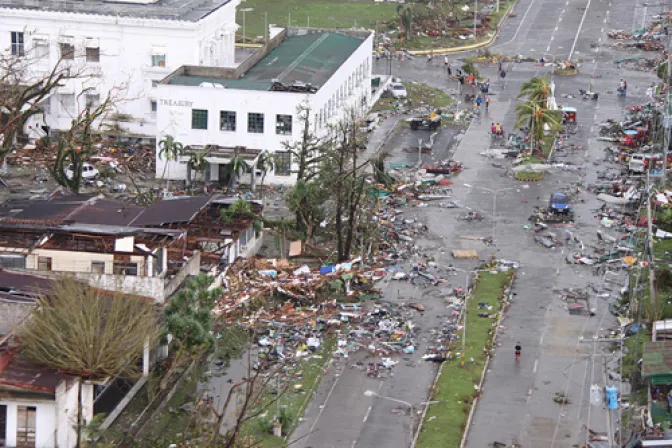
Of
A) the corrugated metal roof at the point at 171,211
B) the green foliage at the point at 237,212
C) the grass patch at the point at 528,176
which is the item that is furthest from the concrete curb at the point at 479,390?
the grass patch at the point at 528,176

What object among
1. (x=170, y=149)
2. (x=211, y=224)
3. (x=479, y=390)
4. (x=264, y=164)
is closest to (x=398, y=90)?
(x=264, y=164)

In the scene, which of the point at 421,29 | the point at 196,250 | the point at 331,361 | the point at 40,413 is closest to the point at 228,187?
the point at 196,250

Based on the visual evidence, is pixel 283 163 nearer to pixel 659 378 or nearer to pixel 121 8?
pixel 121 8

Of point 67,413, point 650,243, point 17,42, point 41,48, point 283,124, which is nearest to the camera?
point 67,413

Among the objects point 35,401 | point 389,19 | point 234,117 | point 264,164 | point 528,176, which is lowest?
point 528,176

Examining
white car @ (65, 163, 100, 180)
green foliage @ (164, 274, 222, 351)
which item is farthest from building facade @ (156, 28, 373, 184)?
green foliage @ (164, 274, 222, 351)
